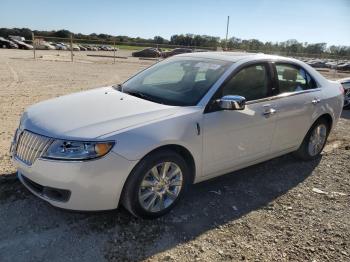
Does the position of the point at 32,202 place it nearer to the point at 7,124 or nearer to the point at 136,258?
A: the point at 136,258

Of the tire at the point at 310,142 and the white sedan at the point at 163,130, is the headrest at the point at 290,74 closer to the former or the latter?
the white sedan at the point at 163,130

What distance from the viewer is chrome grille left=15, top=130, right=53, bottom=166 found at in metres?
3.18

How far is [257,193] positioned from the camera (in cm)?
444

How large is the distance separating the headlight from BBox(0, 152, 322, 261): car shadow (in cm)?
71

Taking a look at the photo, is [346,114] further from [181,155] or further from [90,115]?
[90,115]

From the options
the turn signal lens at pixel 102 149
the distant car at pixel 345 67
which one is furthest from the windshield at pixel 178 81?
the distant car at pixel 345 67

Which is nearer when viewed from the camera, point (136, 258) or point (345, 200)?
point (136, 258)

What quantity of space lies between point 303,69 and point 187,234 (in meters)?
3.09

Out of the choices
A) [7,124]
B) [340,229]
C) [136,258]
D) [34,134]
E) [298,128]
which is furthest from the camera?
[7,124]

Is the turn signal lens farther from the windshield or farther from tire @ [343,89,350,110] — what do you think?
tire @ [343,89,350,110]

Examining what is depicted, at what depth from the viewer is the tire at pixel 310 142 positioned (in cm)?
541

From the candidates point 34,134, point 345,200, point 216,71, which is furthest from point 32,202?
point 345,200

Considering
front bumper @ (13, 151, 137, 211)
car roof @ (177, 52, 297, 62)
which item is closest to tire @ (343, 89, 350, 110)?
car roof @ (177, 52, 297, 62)

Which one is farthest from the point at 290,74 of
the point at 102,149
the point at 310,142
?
the point at 102,149
